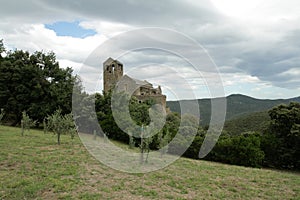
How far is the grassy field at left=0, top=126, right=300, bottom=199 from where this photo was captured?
816cm

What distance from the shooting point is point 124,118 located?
82.5 ft

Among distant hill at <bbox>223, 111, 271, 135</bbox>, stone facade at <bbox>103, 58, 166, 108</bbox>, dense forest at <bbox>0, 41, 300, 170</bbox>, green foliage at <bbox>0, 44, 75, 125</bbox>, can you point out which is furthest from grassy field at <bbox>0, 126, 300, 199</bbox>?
stone facade at <bbox>103, 58, 166, 108</bbox>

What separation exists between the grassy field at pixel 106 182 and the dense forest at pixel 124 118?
8263 millimetres

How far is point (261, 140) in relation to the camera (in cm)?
2103

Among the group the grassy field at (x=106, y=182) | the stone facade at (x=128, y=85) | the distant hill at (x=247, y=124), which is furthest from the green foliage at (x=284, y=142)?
the stone facade at (x=128, y=85)

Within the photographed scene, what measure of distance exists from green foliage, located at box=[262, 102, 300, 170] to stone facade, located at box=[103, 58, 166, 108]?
15.3 metres

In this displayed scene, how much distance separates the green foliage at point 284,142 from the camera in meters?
20.5

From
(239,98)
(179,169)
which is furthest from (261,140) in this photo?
(239,98)

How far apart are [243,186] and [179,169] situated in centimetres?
337

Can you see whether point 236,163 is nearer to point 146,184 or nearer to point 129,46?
point 146,184

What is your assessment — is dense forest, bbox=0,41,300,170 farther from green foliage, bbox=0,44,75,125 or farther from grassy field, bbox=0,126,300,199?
grassy field, bbox=0,126,300,199

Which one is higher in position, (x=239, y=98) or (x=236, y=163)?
(x=239, y=98)

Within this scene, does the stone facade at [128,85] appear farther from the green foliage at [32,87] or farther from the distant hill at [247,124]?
the distant hill at [247,124]

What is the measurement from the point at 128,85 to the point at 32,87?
1415 cm
